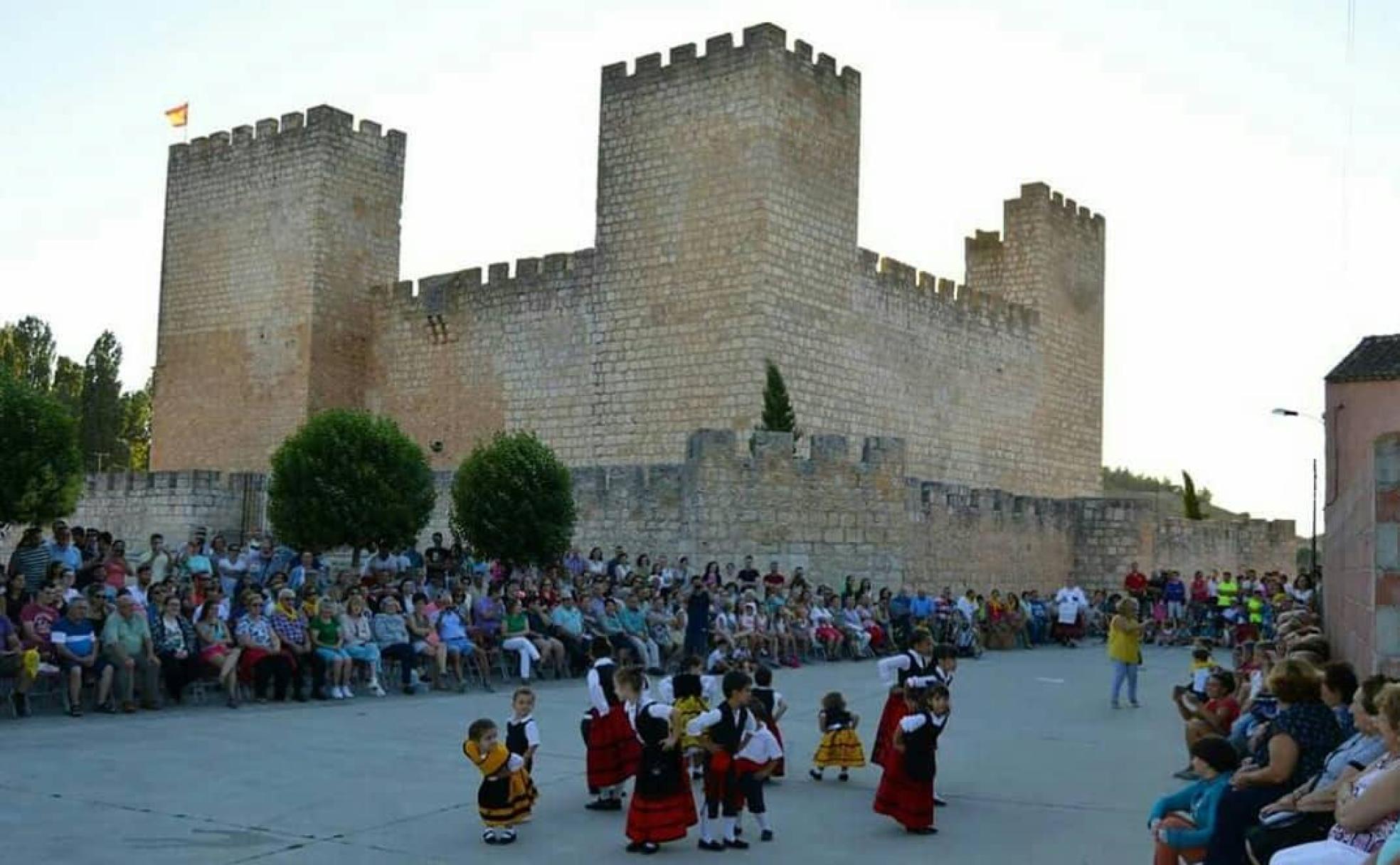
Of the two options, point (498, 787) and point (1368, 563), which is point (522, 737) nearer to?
point (498, 787)

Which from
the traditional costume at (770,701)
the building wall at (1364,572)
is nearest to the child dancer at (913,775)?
the traditional costume at (770,701)

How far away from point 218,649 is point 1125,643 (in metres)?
8.18

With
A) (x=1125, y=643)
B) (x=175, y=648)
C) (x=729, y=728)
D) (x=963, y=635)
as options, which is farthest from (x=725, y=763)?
(x=963, y=635)

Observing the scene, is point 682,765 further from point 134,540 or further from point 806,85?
point 134,540

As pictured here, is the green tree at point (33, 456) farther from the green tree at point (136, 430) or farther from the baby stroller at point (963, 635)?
the green tree at point (136, 430)

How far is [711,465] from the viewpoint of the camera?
20.4 metres

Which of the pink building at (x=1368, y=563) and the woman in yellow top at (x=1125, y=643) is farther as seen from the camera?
the woman in yellow top at (x=1125, y=643)

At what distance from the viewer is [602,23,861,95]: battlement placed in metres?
24.0

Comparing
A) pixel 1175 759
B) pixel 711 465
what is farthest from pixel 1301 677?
pixel 711 465

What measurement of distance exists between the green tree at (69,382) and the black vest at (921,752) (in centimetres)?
4303

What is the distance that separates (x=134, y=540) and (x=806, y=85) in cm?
1382

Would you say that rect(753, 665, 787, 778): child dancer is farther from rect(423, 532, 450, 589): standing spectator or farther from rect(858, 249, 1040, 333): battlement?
rect(858, 249, 1040, 333): battlement

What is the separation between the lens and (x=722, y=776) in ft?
24.9

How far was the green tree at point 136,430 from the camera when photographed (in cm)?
4881
